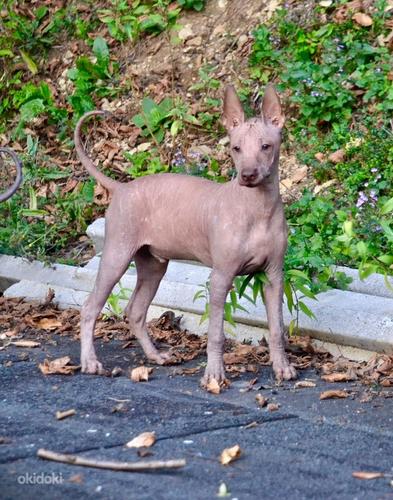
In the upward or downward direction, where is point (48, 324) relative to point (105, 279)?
downward

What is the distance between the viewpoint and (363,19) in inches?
389

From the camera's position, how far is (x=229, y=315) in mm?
6789

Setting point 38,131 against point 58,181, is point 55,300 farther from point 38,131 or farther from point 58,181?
point 38,131

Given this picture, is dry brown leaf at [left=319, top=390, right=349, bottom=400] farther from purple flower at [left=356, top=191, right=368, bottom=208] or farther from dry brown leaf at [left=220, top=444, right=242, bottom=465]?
purple flower at [left=356, top=191, right=368, bottom=208]

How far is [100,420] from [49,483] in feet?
3.62

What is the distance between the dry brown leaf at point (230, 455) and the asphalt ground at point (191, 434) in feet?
0.11

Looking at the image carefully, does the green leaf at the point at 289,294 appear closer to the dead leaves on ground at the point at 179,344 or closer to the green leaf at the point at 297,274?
the green leaf at the point at 297,274

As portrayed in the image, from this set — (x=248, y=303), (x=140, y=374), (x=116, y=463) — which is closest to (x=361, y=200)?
(x=248, y=303)

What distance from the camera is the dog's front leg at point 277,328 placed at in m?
6.44

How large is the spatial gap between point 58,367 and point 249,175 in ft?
5.70

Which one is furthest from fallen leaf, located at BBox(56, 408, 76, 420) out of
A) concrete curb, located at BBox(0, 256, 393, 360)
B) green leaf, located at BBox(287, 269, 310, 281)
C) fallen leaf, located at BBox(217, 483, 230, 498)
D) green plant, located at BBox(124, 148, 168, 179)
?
green plant, located at BBox(124, 148, 168, 179)

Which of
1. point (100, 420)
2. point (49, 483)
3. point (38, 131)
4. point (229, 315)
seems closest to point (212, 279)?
point (229, 315)

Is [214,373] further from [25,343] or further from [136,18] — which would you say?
[136,18]

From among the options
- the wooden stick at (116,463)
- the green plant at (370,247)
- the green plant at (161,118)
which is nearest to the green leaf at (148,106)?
the green plant at (161,118)
